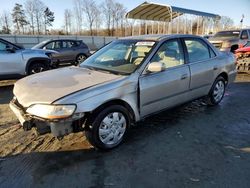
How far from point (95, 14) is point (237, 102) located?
46861 millimetres

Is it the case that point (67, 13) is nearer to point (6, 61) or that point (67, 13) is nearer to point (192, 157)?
point (6, 61)

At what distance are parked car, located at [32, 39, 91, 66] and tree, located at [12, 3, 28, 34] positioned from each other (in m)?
41.8

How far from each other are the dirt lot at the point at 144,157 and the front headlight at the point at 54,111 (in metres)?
0.69

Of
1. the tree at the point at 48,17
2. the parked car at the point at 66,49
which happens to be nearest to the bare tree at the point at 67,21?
the tree at the point at 48,17

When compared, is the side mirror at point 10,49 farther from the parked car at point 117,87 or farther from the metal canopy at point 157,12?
the metal canopy at point 157,12

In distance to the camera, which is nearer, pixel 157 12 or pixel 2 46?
pixel 2 46

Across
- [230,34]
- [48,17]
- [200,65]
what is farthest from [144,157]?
[48,17]

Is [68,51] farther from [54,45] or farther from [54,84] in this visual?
[54,84]

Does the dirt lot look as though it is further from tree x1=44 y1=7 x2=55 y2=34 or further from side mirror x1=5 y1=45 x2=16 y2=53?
tree x1=44 y1=7 x2=55 y2=34

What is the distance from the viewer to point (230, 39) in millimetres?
13180

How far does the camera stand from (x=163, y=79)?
161 inches

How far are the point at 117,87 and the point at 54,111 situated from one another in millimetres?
941

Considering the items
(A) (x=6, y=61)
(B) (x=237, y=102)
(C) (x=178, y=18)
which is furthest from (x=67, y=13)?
(B) (x=237, y=102)

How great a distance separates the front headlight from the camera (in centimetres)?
303
